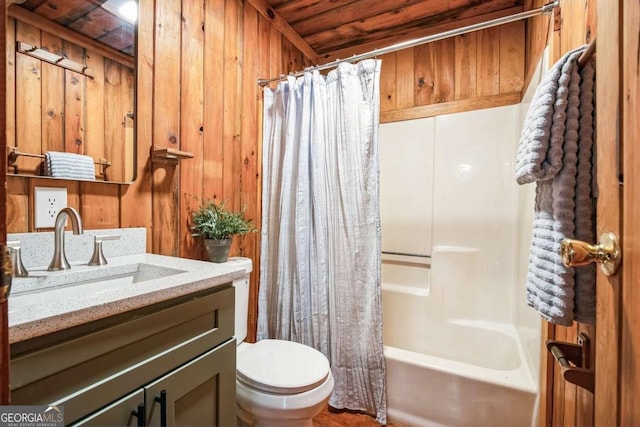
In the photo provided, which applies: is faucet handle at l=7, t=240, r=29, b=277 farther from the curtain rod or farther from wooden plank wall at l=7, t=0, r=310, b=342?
the curtain rod

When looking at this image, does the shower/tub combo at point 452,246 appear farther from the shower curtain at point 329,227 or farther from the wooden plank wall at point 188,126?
the wooden plank wall at point 188,126

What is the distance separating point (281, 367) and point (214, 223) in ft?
2.33

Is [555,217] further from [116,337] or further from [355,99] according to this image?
[355,99]

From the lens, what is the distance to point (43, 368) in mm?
539

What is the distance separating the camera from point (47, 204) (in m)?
0.99

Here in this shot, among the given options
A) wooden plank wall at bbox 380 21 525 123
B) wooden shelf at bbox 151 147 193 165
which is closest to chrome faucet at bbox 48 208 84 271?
wooden shelf at bbox 151 147 193 165

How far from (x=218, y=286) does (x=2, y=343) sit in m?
0.57

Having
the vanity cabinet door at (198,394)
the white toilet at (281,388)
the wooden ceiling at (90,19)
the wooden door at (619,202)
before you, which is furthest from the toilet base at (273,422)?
the wooden ceiling at (90,19)

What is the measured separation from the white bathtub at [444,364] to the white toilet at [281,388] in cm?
50

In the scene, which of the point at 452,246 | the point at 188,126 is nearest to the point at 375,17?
the point at 188,126

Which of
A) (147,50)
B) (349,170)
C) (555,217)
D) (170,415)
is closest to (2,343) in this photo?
(170,415)

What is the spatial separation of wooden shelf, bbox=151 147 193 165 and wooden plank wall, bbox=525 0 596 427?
1.43 m

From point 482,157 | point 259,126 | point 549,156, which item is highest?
point 259,126

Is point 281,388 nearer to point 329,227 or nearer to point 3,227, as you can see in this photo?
point 329,227
